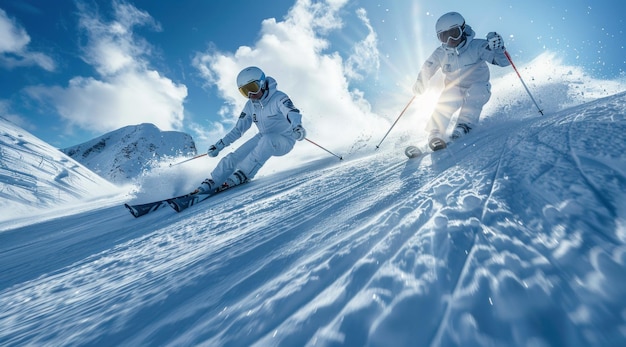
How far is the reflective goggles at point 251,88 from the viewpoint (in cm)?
570

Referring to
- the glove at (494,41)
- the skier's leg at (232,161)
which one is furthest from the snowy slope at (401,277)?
the skier's leg at (232,161)

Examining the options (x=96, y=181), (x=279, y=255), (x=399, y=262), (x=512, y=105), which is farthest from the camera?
(x=96, y=181)

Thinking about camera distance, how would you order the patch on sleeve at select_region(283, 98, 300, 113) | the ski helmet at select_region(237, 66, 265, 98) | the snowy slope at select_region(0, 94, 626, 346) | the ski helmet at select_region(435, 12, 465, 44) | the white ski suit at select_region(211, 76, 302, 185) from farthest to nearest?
the white ski suit at select_region(211, 76, 302, 185) → the patch on sleeve at select_region(283, 98, 300, 113) → the ski helmet at select_region(237, 66, 265, 98) → the ski helmet at select_region(435, 12, 465, 44) → the snowy slope at select_region(0, 94, 626, 346)

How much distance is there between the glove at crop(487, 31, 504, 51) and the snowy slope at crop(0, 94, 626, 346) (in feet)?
12.8

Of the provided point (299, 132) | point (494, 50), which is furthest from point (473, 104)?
point (299, 132)

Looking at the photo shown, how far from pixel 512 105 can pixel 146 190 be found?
919 cm

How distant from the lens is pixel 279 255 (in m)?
1.20

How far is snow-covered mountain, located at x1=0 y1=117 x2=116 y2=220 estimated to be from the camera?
9547 millimetres

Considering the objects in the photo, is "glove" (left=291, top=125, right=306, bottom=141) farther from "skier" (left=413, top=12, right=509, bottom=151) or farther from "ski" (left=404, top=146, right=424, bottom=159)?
"ski" (left=404, top=146, right=424, bottom=159)

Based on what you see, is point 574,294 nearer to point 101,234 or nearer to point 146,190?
point 101,234

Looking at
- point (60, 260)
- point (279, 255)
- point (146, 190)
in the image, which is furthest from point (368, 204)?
point (146, 190)

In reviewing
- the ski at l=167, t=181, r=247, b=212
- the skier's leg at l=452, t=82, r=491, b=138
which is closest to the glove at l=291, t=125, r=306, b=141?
the ski at l=167, t=181, r=247, b=212

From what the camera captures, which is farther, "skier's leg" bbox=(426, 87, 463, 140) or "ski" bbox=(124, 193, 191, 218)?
"skier's leg" bbox=(426, 87, 463, 140)

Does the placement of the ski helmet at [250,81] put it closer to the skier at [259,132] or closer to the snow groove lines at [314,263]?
the skier at [259,132]
